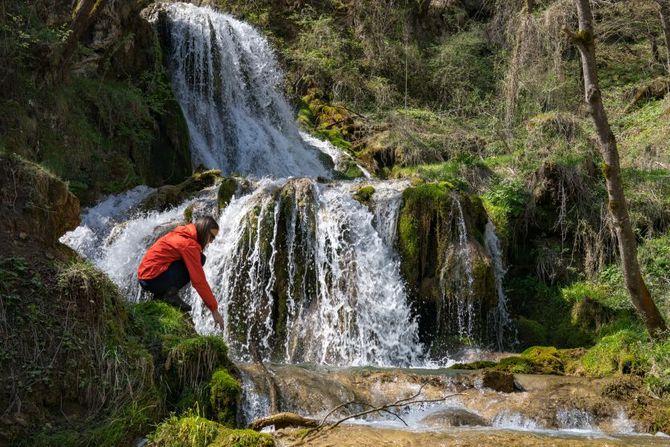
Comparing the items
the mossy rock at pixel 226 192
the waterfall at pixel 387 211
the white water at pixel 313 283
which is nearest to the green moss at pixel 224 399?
the white water at pixel 313 283

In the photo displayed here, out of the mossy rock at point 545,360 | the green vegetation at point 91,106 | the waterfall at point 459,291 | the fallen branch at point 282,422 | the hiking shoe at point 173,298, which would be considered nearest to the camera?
the fallen branch at point 282,422

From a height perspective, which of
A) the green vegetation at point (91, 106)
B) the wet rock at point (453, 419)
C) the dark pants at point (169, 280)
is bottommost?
the wet rock at point (453, 419)

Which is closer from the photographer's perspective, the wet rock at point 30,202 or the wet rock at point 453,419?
the wet rock at point 30,202

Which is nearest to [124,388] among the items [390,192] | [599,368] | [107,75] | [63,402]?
[63,402]

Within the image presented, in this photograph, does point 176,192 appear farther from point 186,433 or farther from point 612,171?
point 186,433

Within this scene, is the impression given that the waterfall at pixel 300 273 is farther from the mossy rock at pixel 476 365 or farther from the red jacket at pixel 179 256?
the red jacket at pixel 179 256

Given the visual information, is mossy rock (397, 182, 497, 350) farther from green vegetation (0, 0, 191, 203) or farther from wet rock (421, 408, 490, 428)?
green vegetation (0, 0, 191, 203)

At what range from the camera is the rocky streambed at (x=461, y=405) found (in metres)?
5.13

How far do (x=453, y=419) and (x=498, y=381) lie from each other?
Result: 1361mm

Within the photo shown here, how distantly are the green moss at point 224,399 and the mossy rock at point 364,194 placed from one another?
650 centimetres

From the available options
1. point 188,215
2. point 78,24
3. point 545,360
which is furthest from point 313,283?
point 78,24

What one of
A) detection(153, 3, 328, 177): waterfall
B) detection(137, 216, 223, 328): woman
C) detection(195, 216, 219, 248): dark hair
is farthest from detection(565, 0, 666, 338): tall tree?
detection(153, 3, 328, 177): waterfall

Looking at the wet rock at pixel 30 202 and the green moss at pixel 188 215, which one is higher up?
the wet rock at pixel 30 202

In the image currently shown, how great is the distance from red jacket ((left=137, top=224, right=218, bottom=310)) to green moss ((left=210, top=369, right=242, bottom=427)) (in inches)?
29.2
